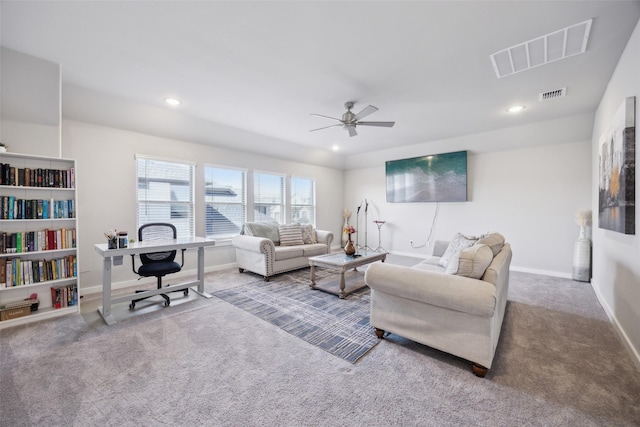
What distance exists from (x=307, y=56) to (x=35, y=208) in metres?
3.17

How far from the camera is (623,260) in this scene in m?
2.34

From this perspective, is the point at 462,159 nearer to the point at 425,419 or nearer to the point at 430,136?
the point at 430,136

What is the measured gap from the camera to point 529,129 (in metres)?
4.51

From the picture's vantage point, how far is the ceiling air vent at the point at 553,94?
321cm

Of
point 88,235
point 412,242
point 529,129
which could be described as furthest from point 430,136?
point 88,235

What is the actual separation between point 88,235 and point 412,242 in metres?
6.12

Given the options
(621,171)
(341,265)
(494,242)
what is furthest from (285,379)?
(621,171)

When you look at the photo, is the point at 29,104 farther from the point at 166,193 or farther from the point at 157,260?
the point at 157,260

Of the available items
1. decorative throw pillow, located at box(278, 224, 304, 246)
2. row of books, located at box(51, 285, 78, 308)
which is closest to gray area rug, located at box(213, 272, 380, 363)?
decorative throw pillow, located at box(278, 224, 304, 246)

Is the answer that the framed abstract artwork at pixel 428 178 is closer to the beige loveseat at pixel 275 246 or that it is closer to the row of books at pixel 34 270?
the beige loveseat at pixel 275 246

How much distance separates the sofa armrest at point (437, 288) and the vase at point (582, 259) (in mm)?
3714

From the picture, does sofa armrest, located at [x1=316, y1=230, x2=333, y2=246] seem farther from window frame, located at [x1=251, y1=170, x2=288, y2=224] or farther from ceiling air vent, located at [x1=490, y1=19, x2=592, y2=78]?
ceiling air vent, located at [x1=490, y1=19, x2=592, y2=78]

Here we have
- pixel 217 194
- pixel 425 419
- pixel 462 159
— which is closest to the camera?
pixel 425 419

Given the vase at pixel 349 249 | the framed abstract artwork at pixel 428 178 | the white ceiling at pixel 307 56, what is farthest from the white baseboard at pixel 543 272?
the vase at pixel 349 249
